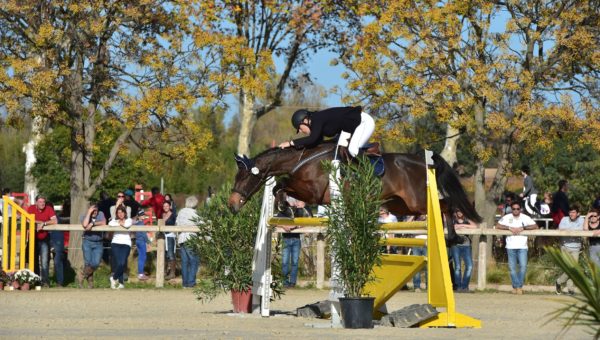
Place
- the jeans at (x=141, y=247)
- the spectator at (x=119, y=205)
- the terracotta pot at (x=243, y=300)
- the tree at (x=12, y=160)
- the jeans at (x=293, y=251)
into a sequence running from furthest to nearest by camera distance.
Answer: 1. the tree at (x=12, y=160)
2. the jeans at (x=141, y=247)
3. the spectator at (x=119, y=205)
4. the jeans at (x=293, y=251)
5. the terracotta pot at (x=243, y=300)

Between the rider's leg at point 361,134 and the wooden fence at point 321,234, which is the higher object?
the rider's leg at point 361,134

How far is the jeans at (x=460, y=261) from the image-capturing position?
68.2ft

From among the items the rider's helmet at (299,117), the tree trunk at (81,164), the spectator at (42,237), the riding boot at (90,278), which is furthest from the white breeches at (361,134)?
the tree trunk at (81,164)

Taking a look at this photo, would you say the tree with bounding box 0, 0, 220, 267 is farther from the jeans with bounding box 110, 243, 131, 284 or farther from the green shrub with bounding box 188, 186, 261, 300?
the green shrub with bounding box 188, 186, 261, 300

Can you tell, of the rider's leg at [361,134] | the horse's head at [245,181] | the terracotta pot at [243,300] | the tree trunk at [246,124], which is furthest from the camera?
the tree trunk at [246,124]

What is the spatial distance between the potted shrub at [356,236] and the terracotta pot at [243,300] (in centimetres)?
234

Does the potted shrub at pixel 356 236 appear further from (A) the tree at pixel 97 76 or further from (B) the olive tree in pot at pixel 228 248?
(A) the tree at pixel 97 76

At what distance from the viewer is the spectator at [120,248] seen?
67.9ft

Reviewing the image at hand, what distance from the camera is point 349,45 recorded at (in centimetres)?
3138

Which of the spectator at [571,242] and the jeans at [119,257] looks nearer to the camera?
the spectator at [571,242]

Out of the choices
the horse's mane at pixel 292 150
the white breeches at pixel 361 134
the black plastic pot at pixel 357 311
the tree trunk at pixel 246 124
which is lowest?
the black plastic pot at pixel 357 311

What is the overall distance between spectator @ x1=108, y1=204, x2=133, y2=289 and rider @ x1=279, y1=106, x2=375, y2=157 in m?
8.38

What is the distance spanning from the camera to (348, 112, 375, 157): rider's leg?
13039 mm

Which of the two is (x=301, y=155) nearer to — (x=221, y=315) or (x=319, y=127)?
(x=319, y=127)
